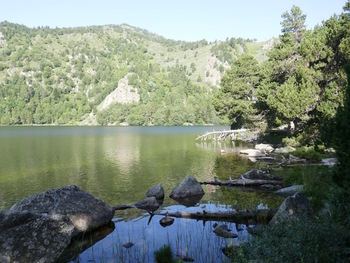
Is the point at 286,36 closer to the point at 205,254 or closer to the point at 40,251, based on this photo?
the point at 205,254

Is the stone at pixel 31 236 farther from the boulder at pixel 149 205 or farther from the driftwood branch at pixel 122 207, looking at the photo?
the boulder at pixel 149 205

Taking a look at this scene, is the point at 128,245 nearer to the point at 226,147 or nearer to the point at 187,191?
the point at 187,191

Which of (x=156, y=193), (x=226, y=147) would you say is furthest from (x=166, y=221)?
(x=226, y=147)

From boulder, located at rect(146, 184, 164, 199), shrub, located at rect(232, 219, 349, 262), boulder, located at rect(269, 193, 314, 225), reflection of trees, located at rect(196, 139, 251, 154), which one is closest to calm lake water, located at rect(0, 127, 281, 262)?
boulder, located at rect(146, 184, 164, 199)

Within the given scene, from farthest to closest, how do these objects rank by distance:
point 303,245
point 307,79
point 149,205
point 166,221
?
point 307,79, point 149,205, point 166,221, point 303,245

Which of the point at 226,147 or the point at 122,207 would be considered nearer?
the point at 122,207

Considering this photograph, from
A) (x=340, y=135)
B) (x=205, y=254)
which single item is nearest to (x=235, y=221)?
(x=205, y=254)

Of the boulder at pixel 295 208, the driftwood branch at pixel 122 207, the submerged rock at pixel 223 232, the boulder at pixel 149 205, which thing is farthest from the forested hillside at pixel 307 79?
the driftwood branch at pixel 122 207

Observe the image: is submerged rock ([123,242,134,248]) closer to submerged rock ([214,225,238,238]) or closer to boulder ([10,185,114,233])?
boulder ([10,185,114,233])

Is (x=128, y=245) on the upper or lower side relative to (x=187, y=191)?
upper

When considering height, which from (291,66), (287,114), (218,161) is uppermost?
(291,66)

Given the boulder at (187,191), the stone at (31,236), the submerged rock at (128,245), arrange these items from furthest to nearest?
the boulder at (187,191) < the submerged rock at (128,245) < the stone at (31,236)

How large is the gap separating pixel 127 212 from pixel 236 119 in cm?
5258

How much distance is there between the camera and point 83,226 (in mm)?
15211
